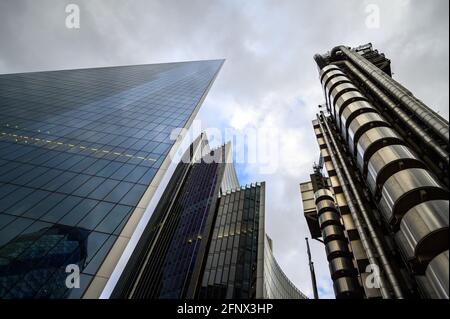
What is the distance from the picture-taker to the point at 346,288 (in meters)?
20.7

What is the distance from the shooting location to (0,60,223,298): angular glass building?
53.1 ft

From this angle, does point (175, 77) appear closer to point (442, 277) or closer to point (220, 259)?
point (220, 259)

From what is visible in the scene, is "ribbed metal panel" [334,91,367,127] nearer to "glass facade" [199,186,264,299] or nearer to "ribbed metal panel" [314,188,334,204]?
"ribbed metal panel" [314,188,334,204]

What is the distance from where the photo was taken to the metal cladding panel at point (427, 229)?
36.8 feet

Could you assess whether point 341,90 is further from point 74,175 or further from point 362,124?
point 74,175

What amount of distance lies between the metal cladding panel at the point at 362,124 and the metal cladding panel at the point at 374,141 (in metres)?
0.61

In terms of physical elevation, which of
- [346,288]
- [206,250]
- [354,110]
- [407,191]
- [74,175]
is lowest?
[346,288]

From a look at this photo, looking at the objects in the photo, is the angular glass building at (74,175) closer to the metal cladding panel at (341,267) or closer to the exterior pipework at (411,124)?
the metal cladding panel at (341,267)

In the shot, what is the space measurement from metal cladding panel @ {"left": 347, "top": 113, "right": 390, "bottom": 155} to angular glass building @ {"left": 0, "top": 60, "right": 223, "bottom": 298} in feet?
60.1

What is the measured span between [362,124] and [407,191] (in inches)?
294

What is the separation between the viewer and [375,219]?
59.5 ft

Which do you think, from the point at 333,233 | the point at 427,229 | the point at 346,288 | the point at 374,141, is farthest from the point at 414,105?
the point at 346,288
